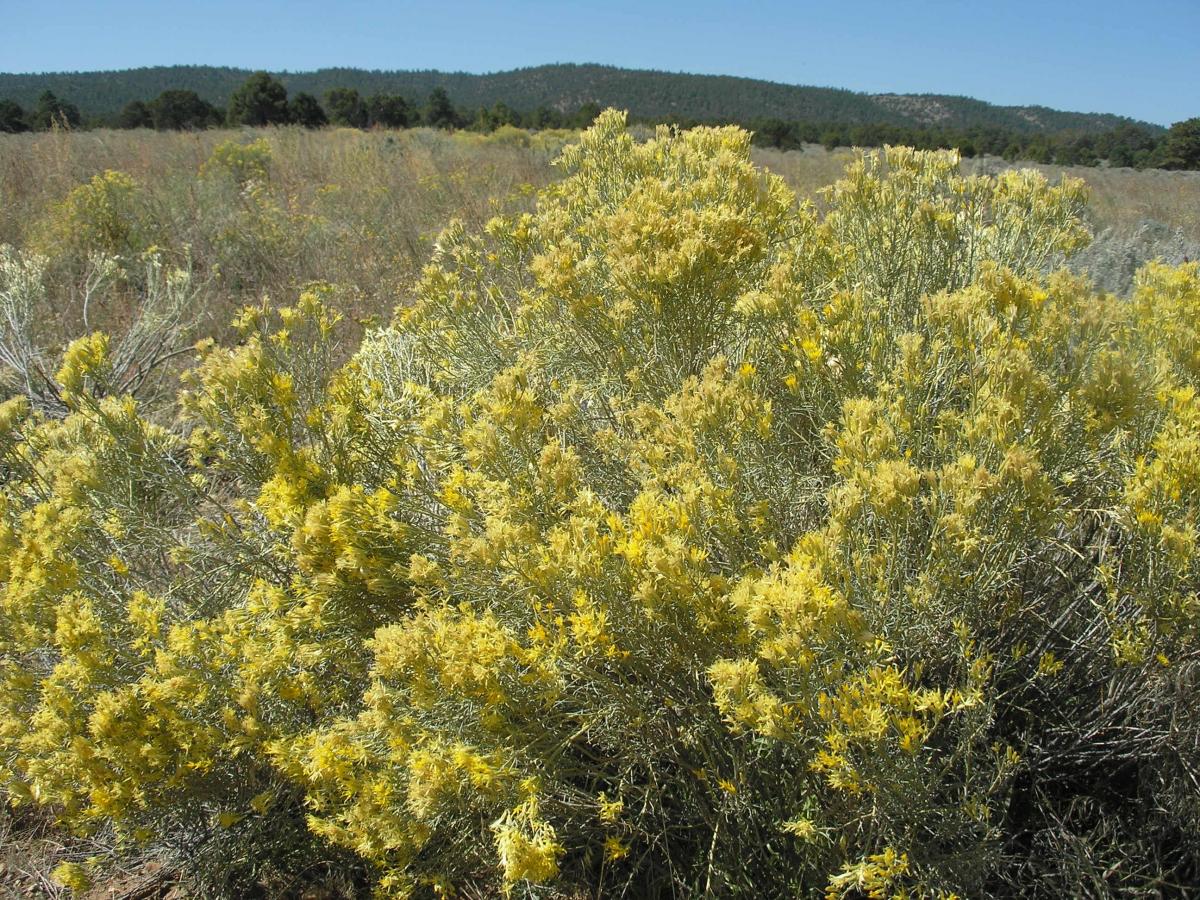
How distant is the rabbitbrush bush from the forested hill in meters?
79.8

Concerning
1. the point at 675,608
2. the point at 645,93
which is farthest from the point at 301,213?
the point at 645,93

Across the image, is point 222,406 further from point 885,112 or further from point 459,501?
point 885,112

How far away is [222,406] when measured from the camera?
98.6 inches

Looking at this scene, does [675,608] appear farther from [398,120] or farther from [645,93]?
[645,93]

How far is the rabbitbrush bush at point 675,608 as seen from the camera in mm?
1609

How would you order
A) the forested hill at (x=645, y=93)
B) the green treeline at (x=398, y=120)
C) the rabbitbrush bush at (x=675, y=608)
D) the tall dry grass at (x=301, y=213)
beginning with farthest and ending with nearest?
1. the forested hill at (x=645, y=93)
2. the green treeline at (x=398, y=120)
3. the tall dry grass at (x=301, y=213)
4. the rabbitbrush bush at (x=675, y=608)

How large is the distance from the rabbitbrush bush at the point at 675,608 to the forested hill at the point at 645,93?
262 feet

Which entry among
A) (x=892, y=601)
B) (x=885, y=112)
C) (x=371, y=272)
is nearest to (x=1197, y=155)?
(x=371, y=272)

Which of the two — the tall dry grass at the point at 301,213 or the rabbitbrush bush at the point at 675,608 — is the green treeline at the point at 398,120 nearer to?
the tall dry grass at the point at 301,213

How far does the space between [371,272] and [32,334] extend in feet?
8.55

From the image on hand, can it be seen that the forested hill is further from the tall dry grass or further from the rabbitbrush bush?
the rabbitbrush bush

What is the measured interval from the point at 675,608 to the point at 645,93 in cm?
9682

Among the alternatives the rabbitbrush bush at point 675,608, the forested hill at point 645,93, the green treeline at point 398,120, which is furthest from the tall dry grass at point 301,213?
the forested hill at point 645,93

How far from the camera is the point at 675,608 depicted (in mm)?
1744
